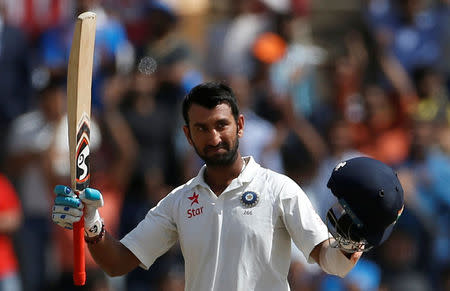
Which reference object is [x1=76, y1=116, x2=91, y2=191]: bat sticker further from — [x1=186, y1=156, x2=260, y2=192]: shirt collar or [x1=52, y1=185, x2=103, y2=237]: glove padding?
[x1=186, y1=156, x2=260, y2=192]: shirt collar

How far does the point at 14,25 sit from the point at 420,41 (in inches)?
163

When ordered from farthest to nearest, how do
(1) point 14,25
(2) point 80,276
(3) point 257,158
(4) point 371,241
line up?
(1) point 14,25 < (3) point 257,158 < (2) point 80,276 < (4) point 371,241

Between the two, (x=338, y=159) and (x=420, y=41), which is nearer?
(x=338, y=159)

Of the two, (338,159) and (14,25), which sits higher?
(14,25)

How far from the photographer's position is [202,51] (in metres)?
11.0

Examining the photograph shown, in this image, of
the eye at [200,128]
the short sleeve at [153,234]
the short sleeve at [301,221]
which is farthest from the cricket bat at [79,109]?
the short sleeve at [301,221]

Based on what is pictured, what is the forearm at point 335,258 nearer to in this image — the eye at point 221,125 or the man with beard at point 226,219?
the man with beard at point 226,219

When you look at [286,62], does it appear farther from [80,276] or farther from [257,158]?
[80,276]

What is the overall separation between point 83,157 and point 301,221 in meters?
1.23

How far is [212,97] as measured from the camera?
5465mm

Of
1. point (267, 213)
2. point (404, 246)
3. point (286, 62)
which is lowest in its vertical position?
point (404, 246)

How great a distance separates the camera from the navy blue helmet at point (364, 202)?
509cm

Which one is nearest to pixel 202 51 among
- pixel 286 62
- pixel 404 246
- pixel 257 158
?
pixel 286 62

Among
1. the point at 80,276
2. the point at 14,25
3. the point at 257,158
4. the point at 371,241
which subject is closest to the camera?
the point at 371,241
